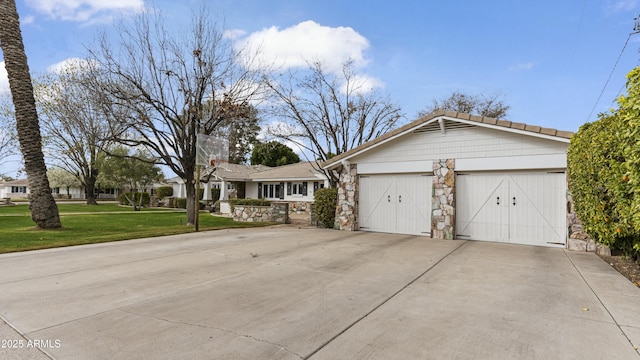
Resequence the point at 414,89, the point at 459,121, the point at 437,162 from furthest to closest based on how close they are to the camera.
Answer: the point at 414,89 → the point at 437,162 → the point at 459,121

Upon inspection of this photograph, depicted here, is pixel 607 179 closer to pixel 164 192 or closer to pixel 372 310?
pixel 372 310

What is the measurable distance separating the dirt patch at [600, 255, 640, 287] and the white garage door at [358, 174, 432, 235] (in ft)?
15.4

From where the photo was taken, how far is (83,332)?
335 cm

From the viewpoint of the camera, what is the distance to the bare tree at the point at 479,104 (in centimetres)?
2559

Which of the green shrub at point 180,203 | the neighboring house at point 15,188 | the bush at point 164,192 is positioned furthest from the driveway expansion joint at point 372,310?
the neighboring house at point 15,188

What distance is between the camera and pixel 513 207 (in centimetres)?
989

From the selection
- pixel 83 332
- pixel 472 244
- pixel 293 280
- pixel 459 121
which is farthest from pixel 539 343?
pixel 459 121

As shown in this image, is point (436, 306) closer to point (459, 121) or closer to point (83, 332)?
point (83, 332)

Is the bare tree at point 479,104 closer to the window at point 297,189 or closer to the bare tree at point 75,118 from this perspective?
the window at point 297,189

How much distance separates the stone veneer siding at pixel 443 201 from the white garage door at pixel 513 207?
0.29m

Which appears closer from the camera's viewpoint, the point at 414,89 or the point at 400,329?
the point at 400,329

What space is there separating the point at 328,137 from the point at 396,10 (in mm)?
7273

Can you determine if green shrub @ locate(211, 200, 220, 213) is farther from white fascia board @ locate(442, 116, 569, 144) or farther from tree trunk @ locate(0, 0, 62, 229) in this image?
white fascia board @ locate(442, 116, 569, 144)

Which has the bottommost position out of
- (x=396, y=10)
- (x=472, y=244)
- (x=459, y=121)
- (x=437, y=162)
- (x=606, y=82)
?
(x=472, y=244)
